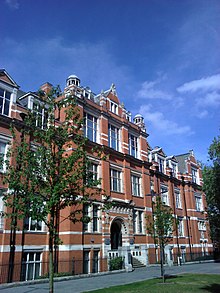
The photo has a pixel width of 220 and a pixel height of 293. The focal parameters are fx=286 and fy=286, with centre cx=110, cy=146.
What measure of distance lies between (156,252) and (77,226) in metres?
12.7

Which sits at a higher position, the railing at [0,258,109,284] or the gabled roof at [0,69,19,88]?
the gabled roof at [0,69,19,88]

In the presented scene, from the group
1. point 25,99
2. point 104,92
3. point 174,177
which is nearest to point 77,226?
point 25,99

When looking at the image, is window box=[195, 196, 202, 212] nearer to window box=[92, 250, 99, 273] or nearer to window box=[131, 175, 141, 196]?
window box=[131, 175, 141, 196]

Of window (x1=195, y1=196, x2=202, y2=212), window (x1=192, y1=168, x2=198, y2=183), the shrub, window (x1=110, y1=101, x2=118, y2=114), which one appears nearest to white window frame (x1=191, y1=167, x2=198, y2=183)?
window (x1=192, y1=168, x2=198, y2=183)

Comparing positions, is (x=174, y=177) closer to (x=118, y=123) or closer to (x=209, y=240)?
(x=209, y=240)

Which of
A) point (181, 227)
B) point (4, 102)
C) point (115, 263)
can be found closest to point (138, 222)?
point (115, 263)

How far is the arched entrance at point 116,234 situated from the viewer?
85.9 ft

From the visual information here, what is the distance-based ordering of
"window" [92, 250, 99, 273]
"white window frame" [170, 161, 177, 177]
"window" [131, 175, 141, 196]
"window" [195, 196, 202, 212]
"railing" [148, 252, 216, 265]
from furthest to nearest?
"window" [195, 196, 202, 212] → "white window frame" [170, 161, 177, 177] → "railing" [148, 252, 216, 265] → "window" [131, 175, 141, 196] → "window" [92, 250, 99, 273]

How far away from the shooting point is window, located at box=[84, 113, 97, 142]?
25797 millimetres

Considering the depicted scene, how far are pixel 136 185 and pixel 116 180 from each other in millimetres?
3599

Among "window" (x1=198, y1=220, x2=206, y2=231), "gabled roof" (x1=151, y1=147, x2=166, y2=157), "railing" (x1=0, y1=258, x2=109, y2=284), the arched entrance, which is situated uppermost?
"gabled roof" (x1=151, y1=147, x2=166, y2=157)

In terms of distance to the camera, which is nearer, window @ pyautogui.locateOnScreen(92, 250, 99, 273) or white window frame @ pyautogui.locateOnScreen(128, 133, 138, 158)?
window @ pyautogui.locateOnScreen(92, 250, 99, 273)

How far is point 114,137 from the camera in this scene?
28875 millimetres

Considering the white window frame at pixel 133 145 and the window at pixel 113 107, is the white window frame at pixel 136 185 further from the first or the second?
the window at pixel 113 107
